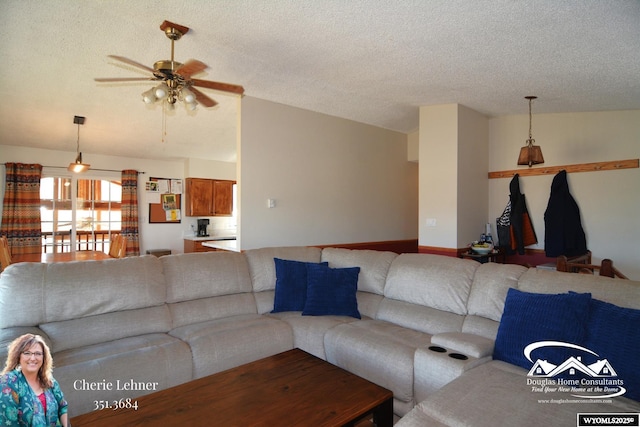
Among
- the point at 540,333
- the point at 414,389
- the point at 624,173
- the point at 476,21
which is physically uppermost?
the point at 476,21

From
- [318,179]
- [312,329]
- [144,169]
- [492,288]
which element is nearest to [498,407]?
[492,288]

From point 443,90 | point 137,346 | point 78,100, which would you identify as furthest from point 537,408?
point 78,100

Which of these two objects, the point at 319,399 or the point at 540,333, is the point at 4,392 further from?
the point at 540,333

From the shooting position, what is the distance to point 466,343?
1856mm

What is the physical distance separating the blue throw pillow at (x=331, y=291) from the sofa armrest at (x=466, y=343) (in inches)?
33.2

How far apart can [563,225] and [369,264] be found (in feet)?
8.92

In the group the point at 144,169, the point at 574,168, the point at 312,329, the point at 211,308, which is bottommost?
the point at 312,329

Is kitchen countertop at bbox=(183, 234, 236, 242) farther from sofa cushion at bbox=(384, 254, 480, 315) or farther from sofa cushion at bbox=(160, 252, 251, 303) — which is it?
sofa cushion at bbox=(384, 254, 480, 315)

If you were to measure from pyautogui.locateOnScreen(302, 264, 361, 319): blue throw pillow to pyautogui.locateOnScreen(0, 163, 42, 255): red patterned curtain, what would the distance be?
4886 mm

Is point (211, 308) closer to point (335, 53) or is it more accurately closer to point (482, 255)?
point (335, 53)

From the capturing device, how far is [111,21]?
8.63 feet

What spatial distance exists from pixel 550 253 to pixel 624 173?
1197 mm

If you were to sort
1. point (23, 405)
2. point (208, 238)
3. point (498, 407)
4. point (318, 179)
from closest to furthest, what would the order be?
point (23, 405)
point (498, 407)
point (318, 179)
point (208, 238)

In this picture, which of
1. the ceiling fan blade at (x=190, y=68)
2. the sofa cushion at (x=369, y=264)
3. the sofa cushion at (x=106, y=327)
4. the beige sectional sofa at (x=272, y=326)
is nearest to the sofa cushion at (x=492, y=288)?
the beige sectional sofa at (x=272, y=326)
